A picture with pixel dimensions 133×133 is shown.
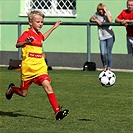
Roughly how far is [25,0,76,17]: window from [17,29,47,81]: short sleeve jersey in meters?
12.0

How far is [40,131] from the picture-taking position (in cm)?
1048

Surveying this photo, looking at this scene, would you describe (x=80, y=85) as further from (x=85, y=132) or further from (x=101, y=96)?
(x=85, y=132)

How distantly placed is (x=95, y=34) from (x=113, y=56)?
2.86 feet

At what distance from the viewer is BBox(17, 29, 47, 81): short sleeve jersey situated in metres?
11.9

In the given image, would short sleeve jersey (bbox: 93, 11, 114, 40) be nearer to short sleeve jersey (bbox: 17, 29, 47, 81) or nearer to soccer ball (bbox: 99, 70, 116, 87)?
soccer ball (bbox: 99, 70, 116, 87)

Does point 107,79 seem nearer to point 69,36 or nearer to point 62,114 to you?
point 62,114

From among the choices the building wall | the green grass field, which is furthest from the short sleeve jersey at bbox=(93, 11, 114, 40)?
the green grass field

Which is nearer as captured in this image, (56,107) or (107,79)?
(56,107)

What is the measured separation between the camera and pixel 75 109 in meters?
13.0

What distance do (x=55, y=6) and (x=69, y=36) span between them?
1.21 metres

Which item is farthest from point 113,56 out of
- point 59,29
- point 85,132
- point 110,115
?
point 85,132

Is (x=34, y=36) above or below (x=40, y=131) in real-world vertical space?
above

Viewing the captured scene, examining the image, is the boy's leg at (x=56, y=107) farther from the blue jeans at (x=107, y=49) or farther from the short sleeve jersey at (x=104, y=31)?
the short sleeve jersey at (x=104, y=31)

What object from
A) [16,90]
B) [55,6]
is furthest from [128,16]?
Answer: [16,90]
